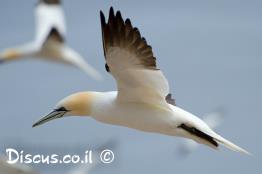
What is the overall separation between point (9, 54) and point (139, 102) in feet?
36.1

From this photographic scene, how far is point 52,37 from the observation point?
14.7 m

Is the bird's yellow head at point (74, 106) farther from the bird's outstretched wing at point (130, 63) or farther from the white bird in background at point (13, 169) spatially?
the white bird in background at point (13, 169)

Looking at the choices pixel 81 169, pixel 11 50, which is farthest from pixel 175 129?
pixel 11 50

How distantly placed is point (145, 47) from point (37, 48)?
892 cm

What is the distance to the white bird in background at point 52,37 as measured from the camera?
48.6 ft

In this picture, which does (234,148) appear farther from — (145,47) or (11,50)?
(11,50)

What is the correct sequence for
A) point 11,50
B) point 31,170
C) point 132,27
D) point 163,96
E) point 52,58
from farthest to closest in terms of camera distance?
1. point 11,50
2. point 52,58
3. point 31,170
4. point 163,96
5. point 132,27

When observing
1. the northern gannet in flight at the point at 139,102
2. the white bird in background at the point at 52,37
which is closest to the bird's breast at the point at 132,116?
the northern gannet in flight at the point at 139,102

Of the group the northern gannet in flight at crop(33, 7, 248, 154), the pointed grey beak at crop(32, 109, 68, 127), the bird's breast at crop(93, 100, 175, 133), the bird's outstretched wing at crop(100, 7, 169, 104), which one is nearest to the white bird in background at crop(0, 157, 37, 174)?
the pointed grey beak at crop(32, 109, 68, 127)

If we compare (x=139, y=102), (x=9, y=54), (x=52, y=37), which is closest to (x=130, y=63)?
(x=139, y=102)

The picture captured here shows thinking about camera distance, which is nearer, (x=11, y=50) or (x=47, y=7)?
(x=47, y=7)

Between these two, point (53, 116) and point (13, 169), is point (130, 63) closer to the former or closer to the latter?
point (53, 116)

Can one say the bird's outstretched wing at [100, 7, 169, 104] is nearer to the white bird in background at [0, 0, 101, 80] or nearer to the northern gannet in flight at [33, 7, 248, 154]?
the northern gannet in flight at [33, 7, 248, 154]

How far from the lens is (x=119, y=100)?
709cm
